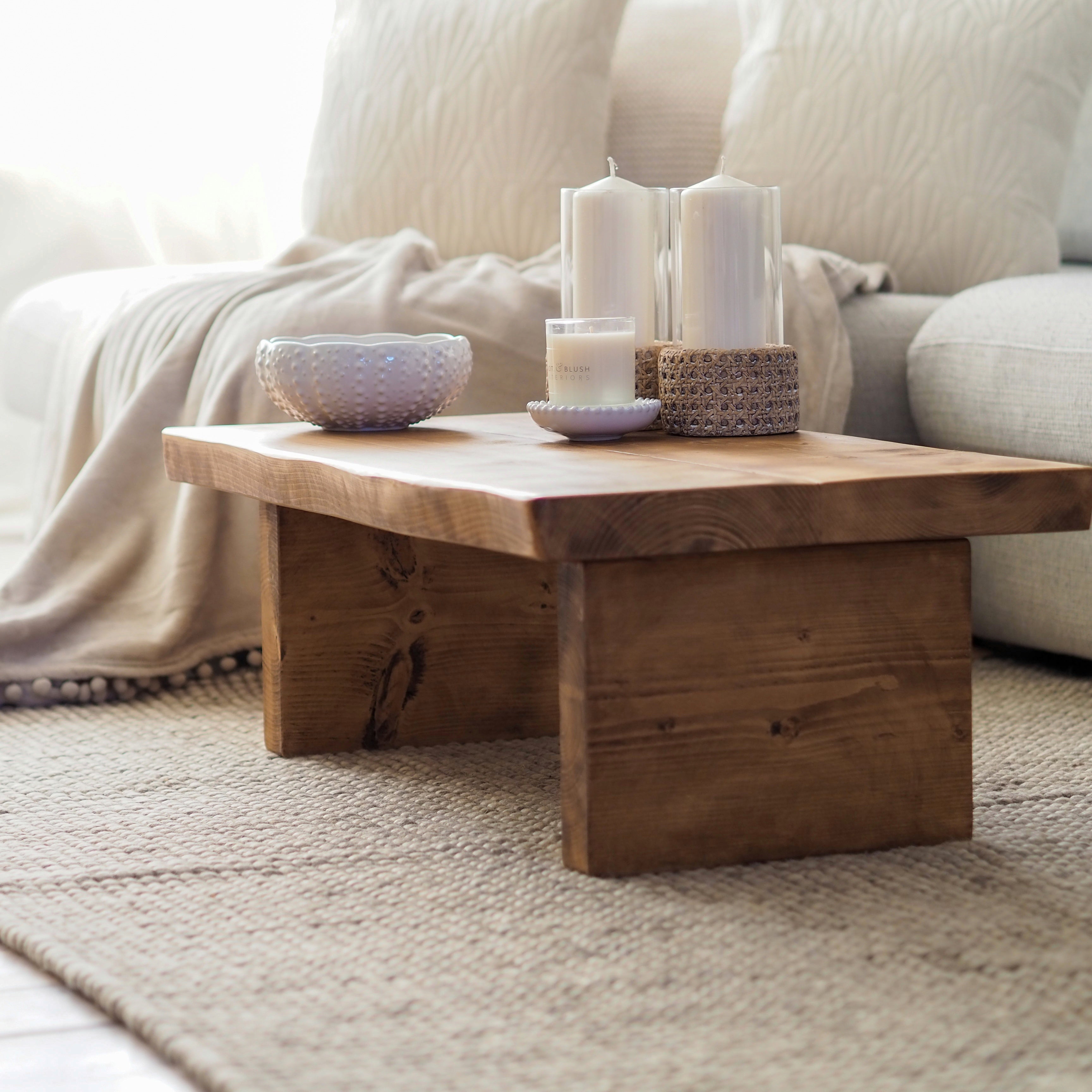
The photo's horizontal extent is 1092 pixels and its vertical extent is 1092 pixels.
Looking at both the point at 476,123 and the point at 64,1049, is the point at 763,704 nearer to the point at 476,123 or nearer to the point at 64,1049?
the point at 64,1049

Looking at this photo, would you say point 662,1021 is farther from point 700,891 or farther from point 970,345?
point 970,345

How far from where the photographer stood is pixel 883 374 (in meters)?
2.02

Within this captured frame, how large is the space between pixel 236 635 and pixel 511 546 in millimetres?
886

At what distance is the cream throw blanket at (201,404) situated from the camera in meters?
1.78

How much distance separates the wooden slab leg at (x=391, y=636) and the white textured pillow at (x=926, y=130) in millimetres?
951

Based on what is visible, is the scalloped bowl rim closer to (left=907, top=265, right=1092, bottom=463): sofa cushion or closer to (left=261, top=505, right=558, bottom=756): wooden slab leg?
(left=261, top=505, right=558, bottom=756): wooden slab leg

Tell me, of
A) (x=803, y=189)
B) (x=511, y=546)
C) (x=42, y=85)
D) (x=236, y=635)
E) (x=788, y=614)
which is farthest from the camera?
(x=42, y=85)

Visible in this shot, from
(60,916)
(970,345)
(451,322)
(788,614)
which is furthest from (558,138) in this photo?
(60,916)

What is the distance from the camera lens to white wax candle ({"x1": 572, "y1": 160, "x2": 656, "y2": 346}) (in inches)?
54.7

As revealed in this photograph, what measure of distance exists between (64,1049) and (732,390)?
711 mm

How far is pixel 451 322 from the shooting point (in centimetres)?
186

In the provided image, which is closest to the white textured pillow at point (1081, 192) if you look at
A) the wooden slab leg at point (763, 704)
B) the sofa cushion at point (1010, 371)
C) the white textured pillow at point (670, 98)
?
the sofa cushion at point (1010, 371)

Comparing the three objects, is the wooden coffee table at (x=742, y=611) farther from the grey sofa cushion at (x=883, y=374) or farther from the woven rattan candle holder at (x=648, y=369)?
the grey sofa cushion at (x=883, y=374)

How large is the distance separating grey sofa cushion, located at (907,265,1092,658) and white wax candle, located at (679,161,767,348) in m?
0.48
